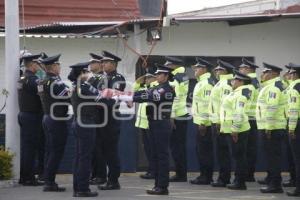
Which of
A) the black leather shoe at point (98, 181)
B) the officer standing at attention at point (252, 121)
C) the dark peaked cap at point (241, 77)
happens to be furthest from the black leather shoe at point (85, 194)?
the officer standing at attention at point (252, 121)

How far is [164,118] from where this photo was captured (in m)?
10.6

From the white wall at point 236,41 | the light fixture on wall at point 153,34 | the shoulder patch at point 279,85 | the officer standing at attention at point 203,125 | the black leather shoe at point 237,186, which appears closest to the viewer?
the shoulder patch at point 279,85

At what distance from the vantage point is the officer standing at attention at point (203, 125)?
1220cm

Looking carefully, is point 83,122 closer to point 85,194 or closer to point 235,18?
point 85,194

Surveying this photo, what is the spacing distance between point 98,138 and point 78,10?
530 centimetres

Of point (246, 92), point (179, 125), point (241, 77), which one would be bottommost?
point (179, 125)

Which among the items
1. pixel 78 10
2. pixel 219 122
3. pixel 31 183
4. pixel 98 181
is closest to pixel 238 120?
pixel 219 122

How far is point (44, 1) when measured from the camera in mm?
15578

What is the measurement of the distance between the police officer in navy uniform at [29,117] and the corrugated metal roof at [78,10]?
3.58m

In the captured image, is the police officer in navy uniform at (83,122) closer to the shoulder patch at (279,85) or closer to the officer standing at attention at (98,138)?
the officer standing at attention at (98,138)

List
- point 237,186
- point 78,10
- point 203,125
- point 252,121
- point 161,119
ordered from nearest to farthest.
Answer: point 161,119
point 237,186
point 203,125
point 252,121
point 78,10

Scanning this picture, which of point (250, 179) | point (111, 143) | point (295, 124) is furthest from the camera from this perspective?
point (250, 179)

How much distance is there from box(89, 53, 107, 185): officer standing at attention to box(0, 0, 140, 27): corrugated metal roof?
4.18 meters

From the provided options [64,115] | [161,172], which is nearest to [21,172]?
[64,115]
